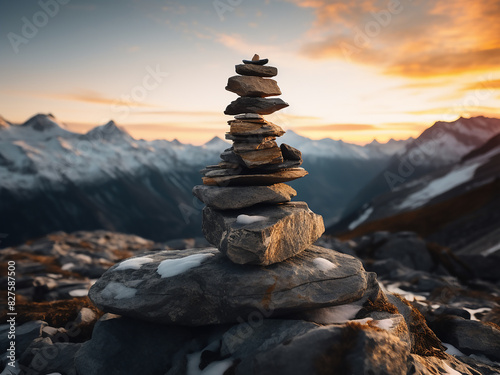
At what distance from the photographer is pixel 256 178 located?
14.7 m

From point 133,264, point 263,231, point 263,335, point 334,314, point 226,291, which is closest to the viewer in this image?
point 263,335

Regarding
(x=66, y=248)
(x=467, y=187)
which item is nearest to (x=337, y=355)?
(x=66, y=248)

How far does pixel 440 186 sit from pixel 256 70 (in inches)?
6511

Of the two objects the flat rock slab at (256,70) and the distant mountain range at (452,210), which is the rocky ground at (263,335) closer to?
the flat rock slab at (256,70)

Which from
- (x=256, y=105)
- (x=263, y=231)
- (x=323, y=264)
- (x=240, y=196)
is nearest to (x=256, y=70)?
(x=256, y=105)

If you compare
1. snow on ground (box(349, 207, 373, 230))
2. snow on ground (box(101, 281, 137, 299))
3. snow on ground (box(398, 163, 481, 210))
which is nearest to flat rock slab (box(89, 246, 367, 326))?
snow on ground (box(101, 281, 137, 299))

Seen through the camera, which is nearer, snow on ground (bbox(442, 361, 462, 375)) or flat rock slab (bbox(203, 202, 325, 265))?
snow on ground (bbox(442, 361, 462, 375))

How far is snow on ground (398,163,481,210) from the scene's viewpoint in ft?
485

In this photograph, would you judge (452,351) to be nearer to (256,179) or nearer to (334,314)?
(334,314)

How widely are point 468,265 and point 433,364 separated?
4074 cm

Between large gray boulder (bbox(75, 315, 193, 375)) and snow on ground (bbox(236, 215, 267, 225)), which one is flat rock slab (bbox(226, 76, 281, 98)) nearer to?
snow on ground (bbox(236, 215, 267, 225))

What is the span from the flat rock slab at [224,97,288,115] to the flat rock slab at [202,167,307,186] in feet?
9.93

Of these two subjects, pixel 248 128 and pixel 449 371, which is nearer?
pixel 449 371

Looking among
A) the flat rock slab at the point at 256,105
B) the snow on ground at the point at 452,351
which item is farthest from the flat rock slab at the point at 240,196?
the snow on ground at the point at 452,351
